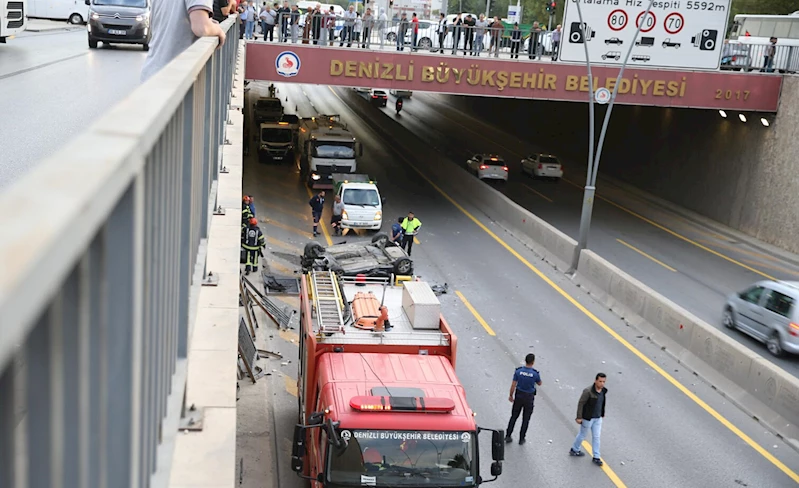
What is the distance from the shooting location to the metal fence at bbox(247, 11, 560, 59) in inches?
1410

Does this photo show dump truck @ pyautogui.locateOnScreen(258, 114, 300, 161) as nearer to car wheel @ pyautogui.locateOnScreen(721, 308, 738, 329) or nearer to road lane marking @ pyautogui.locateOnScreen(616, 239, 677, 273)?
road lane marking @ pyautogui.locateOnScreen(616, 239, 677, 273)

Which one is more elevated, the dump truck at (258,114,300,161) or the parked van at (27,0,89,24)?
the parked van at (27,0,89,24)

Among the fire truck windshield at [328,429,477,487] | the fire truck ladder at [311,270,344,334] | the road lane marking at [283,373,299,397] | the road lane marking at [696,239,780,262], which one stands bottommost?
the road lane marking at [696,239,780,262]

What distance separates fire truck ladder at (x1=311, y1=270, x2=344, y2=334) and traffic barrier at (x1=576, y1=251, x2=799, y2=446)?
8.82m

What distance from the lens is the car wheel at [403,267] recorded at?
22.7m

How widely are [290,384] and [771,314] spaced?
37.6 ft

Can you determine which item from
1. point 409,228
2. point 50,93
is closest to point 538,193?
point 409,228

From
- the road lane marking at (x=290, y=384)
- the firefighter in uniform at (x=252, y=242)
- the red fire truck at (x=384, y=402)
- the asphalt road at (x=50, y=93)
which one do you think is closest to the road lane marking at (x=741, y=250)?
the firefighter in uniform at (x=252, y=242)

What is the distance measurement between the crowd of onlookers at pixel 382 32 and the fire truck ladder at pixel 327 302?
2090cm

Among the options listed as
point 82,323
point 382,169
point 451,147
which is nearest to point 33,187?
point 82,323

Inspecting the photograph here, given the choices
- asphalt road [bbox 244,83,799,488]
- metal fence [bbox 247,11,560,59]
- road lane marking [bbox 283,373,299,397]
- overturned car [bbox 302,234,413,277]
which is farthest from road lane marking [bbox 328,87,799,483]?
road lane marking [bbox 283,373,299,397]

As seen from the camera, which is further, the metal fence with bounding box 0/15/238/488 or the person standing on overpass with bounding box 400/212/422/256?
the person standing on overpass with bounding box 400/212/422/256

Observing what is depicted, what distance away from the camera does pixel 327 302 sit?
1468 cm

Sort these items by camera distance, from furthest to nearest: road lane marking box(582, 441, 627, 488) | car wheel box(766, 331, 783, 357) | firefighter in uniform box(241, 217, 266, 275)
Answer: firefighter in uniform box(241, 217, 266, 275) < car wheel box(766, 331, 783, 357) < road lane marking box(582, 441, 627, 488)
